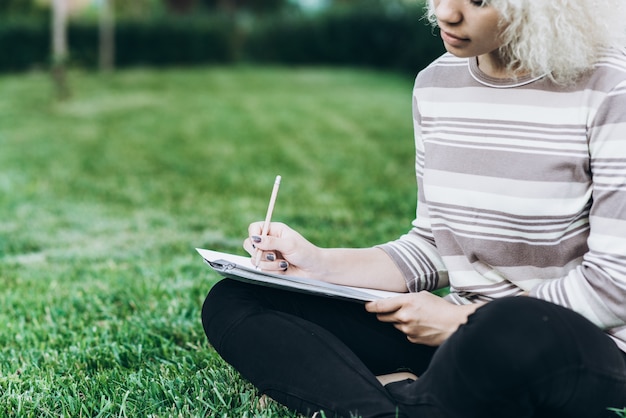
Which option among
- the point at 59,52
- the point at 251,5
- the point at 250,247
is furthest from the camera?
the point at 251,5

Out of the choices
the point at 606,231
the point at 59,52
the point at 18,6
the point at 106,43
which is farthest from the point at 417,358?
the point at 18,6

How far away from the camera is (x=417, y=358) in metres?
1.95

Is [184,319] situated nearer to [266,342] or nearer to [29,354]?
[29,354]

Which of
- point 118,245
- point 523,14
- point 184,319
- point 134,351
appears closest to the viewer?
point 523,14

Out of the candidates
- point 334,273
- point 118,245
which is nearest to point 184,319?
point 334,273

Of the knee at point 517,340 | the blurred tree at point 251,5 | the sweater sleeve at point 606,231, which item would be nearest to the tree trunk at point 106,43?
the blurred tree at point 251,5

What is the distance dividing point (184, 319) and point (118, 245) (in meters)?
1.58

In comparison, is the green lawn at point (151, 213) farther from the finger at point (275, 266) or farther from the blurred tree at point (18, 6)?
the blurred tree at point (18, 6)

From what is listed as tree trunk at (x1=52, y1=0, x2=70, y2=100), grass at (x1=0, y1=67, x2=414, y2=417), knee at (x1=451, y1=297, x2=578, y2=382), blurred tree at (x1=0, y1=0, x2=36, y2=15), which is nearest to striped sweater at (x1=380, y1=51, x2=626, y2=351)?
knee at (x1=451, y1=297, x2=578, y2=382)

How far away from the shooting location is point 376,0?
1938 cm

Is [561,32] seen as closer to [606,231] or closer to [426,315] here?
[606,231]

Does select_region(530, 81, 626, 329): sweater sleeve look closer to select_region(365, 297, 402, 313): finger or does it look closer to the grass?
select_region(365, 297, 402, 313): finger

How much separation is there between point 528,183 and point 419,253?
0.42 metres

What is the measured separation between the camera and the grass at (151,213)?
87.6 inches
